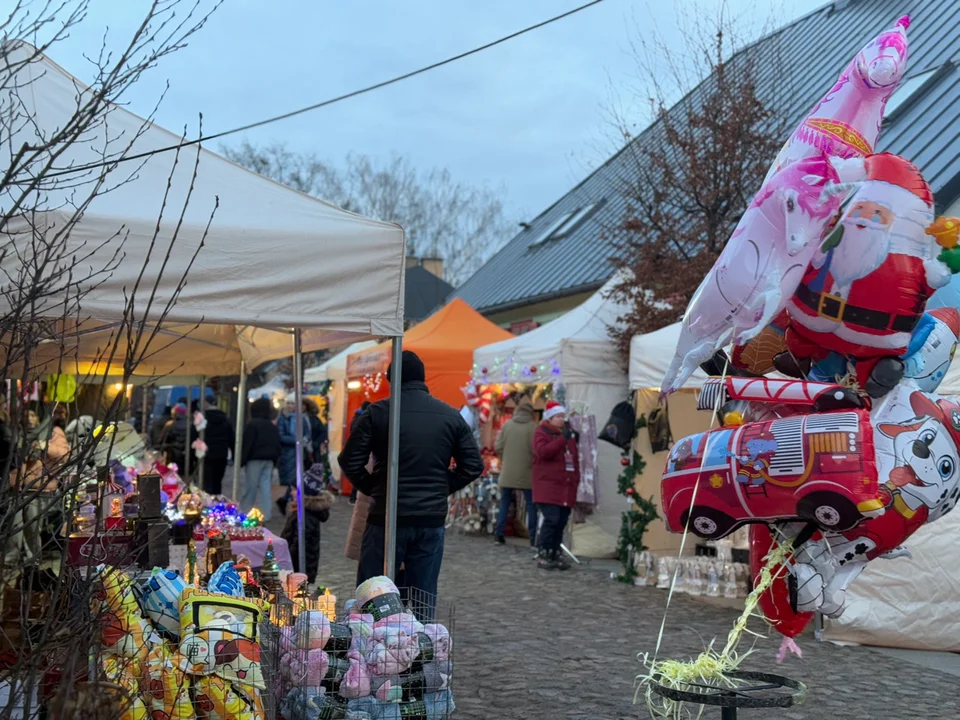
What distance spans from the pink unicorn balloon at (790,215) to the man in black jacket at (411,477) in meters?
2.18

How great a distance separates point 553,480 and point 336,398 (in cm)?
1077

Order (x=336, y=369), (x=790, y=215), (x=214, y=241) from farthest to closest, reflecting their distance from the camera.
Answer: (x=336, y=369) < (x=214, y=241) < (x=790, y=215)

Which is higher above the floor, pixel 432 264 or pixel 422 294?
pixel 432 264

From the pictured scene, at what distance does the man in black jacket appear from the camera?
566 centimetres

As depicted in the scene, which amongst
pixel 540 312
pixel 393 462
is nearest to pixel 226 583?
pixel 393 462

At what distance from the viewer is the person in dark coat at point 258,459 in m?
12.5

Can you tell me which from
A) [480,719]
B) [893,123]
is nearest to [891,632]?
[480,719]

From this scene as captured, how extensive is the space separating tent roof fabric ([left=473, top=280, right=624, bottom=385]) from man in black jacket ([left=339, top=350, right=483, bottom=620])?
20.1 ft

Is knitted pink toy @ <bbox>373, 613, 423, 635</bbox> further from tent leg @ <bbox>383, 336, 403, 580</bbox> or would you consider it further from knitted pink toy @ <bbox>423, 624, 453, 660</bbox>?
tent leg @ <bbox>383, 336, 403, 580</bbox>

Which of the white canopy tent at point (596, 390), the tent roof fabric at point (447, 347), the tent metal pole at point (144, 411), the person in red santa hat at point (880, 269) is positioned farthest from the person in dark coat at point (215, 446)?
the person in red santa hat at point (880, 269)

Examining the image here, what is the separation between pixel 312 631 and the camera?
156 inches

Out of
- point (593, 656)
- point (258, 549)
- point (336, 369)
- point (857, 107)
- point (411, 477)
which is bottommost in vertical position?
point (593, 656)

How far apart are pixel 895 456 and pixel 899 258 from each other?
27.9 inches

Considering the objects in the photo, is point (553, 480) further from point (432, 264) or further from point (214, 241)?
point (432, 264)
